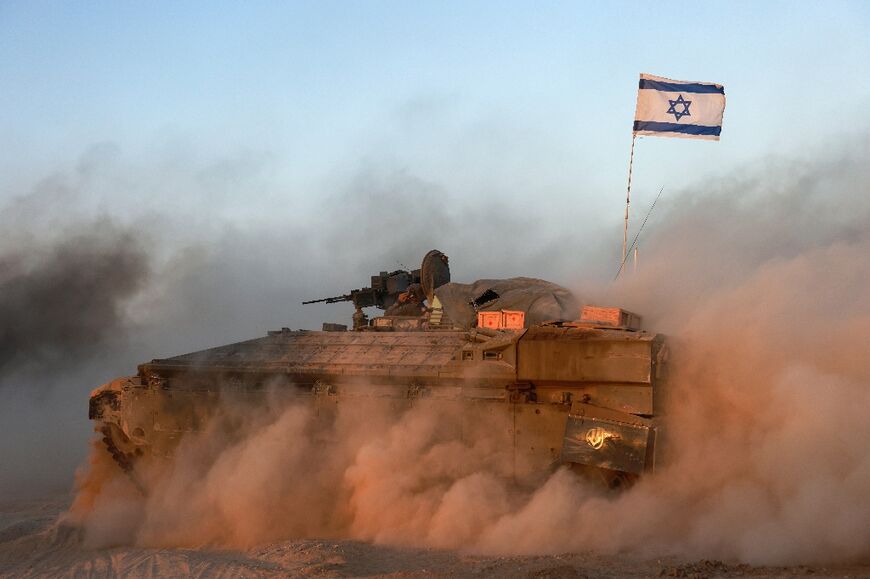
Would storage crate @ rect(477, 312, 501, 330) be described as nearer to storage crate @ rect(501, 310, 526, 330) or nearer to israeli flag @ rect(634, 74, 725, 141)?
storage crate @ rect(501, 310, 526, 330)

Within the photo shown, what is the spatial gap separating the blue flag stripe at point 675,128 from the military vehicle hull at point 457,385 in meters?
5.58

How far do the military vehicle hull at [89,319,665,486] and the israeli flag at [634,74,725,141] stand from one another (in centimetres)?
569

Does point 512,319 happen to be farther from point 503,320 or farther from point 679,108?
point 679,108

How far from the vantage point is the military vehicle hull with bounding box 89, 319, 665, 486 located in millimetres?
13555

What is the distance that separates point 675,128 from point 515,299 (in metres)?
4.68

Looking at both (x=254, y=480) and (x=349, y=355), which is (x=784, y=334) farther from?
(x=254, y=480)

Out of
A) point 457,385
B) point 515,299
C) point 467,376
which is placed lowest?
point 457,385

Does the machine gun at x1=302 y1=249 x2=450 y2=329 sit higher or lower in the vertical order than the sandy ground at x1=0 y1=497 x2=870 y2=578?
higher

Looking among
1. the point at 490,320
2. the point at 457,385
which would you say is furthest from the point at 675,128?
the point at 457,385

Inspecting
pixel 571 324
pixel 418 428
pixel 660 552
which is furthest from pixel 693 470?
pixel 418 428

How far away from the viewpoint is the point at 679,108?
59.1 feet

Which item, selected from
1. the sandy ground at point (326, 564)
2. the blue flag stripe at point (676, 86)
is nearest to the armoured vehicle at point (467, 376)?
the sandy ground at point (326, 564)

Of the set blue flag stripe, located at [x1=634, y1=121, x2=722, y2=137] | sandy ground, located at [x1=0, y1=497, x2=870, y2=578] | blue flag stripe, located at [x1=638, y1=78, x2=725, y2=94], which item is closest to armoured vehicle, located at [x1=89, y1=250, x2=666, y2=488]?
sandy ground, located at [x1=0, y1=497, x2=870, y2=578]

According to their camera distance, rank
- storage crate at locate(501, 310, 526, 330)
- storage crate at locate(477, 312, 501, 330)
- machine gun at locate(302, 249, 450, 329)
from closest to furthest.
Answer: storage crate at locate(501, 310, 526, 330) → storage crate at locate(477, 312, 501, 330) → machine gun at locate(302, 249, 450, 329)
